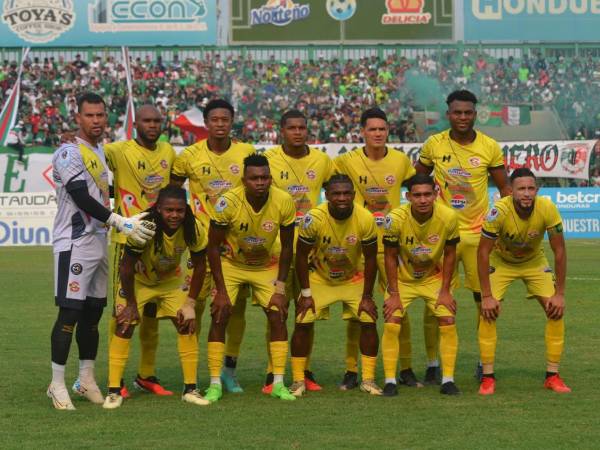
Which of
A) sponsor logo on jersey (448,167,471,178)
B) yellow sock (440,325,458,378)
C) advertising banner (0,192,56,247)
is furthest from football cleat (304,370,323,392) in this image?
advertising banner (0,192,56,247)

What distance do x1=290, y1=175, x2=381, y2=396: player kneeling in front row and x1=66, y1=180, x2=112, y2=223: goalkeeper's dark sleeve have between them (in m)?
1.68

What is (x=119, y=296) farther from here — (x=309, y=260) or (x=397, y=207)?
(x=397, y=207)

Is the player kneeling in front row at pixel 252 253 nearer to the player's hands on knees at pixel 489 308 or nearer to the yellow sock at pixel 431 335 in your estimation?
the yellow sock at pixel 431 335

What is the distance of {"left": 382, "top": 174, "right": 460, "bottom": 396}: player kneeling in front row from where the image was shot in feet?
29.2

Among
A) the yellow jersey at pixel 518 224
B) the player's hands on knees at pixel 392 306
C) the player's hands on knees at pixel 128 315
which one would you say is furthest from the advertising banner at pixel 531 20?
the player's hands on knees at pixel 128 315

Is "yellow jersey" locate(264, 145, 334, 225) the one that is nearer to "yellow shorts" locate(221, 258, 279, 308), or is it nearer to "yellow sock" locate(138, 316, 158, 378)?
"yellow shorts" locate(221, 258, 279, 308)

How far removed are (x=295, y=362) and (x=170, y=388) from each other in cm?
116

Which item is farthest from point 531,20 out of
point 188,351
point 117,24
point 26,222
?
point 188,351

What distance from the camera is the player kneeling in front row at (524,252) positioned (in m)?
8.91

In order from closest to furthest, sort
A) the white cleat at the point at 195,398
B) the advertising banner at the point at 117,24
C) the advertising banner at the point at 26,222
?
the white cleat at the point at 195,398, the advertising banner at the point at 26,222, the advertising banner at the point at 117,24

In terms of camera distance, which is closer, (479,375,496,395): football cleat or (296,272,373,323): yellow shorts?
(479,375,496,395): football cleat

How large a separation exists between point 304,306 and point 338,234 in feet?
2.19

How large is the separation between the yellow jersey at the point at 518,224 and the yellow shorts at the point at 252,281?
183 cm

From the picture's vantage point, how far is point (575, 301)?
15.4 metres
